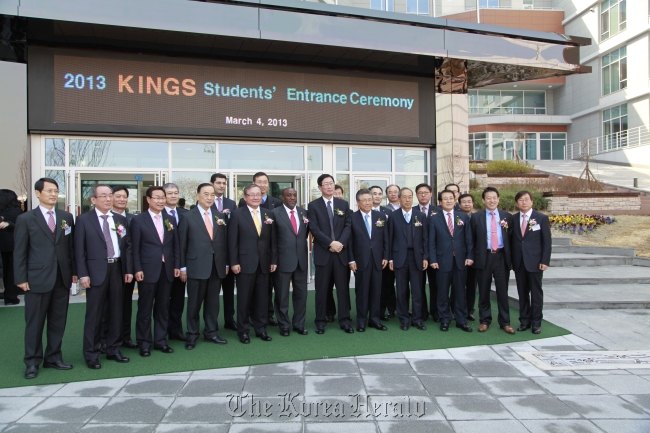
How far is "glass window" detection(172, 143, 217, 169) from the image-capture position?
8523mm

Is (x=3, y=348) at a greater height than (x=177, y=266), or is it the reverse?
(x=177, y=266)

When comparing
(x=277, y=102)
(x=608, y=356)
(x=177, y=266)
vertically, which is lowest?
(x=608, y=356)

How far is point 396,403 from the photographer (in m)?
3.74

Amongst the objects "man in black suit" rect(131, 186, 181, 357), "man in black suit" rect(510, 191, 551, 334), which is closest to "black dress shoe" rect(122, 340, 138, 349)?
"man in black suit" rect(131, 186, 181, 357)

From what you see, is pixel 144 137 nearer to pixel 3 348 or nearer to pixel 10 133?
pixel 10 133

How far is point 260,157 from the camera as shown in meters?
8.97

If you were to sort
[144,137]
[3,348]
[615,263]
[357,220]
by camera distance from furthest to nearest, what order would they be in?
[615,263] → [144,137] → [357,220] → [3,348]

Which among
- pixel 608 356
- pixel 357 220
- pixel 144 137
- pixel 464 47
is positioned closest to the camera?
pixel 608 356

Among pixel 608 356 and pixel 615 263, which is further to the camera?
pixel 615 263

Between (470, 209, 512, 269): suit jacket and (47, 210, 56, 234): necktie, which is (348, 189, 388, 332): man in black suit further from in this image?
(47, 210, 56, 234): necktie

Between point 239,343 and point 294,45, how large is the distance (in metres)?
5.33

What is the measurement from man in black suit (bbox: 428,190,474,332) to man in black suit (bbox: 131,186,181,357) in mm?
3268

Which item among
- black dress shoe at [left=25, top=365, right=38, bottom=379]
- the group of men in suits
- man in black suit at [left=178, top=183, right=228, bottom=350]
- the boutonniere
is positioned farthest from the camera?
man in black suit at [left=178, top=183, right=228, bottom=350]

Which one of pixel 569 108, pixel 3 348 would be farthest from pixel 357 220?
pixel 569 108
